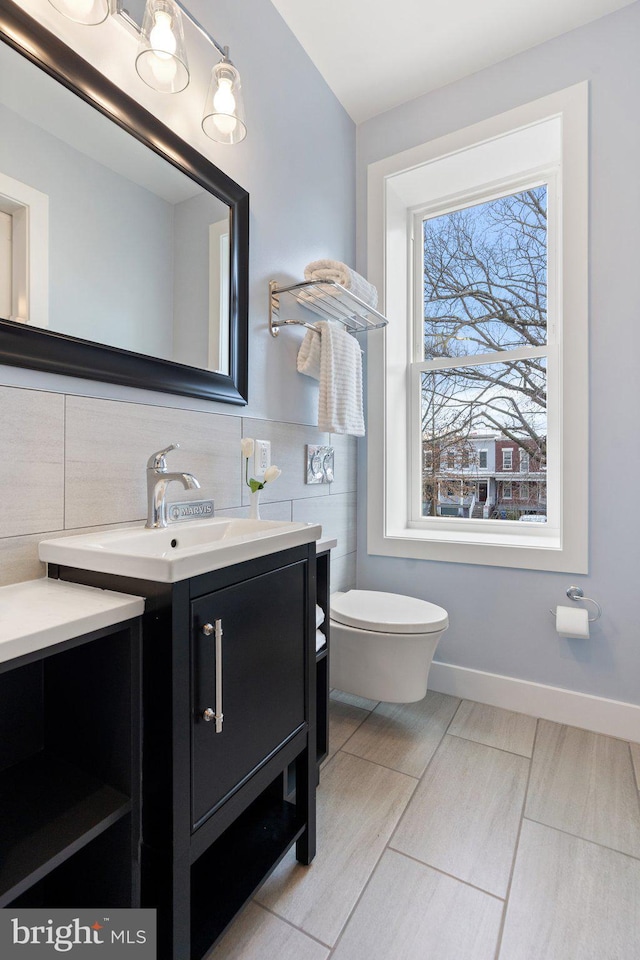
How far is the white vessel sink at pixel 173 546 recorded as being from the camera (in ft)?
2.51

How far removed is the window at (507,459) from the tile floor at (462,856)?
112cm

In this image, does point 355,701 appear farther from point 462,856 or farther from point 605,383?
point 605,383

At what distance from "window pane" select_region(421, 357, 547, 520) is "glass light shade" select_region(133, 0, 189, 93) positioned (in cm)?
164

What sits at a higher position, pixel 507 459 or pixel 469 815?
pixel 507 459

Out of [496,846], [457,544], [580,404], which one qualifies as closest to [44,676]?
[496,846]

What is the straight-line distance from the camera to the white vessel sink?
2.51ft

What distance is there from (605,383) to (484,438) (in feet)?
2.00

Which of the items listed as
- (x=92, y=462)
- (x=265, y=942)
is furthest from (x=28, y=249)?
(x=265, y=942)

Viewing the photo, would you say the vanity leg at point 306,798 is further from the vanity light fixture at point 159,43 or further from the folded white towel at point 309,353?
the vanity light fixture at point 159,43

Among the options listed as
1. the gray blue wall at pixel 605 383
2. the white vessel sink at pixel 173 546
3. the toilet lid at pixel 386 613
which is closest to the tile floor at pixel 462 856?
the gray blue wall at pixel 605 383

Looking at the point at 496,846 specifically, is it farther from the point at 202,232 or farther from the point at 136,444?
the point at 202,232

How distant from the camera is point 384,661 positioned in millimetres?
1648

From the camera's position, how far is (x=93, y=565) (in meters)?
0.84

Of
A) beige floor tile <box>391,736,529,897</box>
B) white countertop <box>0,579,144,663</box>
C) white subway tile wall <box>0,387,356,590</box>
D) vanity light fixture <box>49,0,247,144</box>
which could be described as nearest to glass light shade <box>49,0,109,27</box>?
vanity light fixture <box>49,0,247,144</box>
